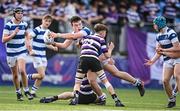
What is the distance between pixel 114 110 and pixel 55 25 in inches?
482

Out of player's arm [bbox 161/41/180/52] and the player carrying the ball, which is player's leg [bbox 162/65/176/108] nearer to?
player's arm [bbox 161/41/180/52]

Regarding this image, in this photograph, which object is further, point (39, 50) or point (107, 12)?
point (107, 12)

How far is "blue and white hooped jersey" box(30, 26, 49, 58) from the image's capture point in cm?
2070

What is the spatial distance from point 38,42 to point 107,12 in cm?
916

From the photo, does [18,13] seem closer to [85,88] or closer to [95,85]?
[85,88]

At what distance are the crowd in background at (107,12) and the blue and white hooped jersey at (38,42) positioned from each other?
5642 millimetres

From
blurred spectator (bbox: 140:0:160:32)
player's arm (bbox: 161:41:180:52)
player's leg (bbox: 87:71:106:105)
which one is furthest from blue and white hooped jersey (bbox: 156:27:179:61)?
blurred spectator (bbox: 140:0:160:32)

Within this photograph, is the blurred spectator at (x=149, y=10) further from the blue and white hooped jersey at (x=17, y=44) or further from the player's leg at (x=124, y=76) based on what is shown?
the player's leg at (x=124, y=76)

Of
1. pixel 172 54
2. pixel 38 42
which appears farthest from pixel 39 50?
pixel 172 54

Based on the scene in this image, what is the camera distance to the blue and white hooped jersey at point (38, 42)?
67.9 ft

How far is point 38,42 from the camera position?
20.9 meters

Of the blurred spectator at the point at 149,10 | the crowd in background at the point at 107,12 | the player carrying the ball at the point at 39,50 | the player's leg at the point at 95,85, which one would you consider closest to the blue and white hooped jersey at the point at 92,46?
the player's leg at the point at 95,85

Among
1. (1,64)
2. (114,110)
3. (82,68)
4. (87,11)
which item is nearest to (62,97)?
(82,68)

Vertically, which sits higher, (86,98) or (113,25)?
(113,25)
